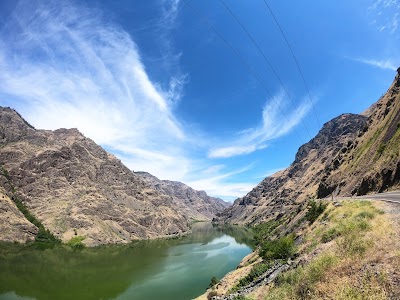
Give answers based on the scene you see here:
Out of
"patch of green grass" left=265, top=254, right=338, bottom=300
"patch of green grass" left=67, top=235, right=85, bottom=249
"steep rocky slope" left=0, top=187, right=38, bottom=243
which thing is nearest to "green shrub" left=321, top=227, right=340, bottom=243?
"patch of green grass" left=265, top=254, right=338, bottom=300

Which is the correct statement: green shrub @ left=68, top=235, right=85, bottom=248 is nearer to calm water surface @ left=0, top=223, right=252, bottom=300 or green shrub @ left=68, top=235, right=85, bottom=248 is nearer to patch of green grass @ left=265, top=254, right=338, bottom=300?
calm water surface @ left=0, top=223, right=252, bottom=300

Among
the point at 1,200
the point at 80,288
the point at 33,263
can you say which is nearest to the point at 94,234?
the point at 1,200

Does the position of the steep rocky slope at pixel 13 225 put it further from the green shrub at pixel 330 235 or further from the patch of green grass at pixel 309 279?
the patch of green grass at pixel 309 279

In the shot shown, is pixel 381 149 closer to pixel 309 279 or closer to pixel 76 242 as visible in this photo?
pixel 309 279

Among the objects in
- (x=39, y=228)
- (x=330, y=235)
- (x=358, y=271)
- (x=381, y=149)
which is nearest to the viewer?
(x=358, y=271)

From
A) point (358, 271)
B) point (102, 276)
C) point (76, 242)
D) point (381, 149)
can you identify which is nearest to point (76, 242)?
point (76, 242)

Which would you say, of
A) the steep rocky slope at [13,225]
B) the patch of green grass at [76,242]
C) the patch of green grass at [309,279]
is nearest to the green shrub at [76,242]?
the patch of green grass at [76,242]

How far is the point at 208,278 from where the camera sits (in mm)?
77250

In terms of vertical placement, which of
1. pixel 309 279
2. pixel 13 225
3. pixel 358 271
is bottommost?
pixel 309 279

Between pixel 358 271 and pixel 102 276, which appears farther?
pixel 102 276

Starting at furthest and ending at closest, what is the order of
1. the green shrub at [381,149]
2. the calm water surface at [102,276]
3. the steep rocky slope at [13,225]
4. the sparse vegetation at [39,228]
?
the sparse vegetation at [39,228], the steep rocky slope at [13,225], the calm water surface at [102,276], the green shrub at [381,149]

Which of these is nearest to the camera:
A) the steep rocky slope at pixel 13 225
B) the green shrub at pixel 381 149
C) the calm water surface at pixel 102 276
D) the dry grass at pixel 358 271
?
the dry grass at pixel 358 271

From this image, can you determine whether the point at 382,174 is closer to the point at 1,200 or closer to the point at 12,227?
the point at 12,227

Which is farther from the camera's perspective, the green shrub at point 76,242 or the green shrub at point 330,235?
the green shrub at point 76,242
